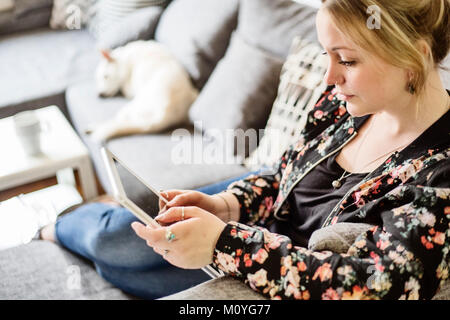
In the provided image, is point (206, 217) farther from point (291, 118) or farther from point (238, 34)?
point (238, 34)

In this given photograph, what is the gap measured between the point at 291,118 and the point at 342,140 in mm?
483

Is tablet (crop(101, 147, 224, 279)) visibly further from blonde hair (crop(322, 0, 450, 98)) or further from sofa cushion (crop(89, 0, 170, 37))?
sofa cushion (crop(89, 0, 170, 37))

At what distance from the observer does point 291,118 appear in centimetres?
147

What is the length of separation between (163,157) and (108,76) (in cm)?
60

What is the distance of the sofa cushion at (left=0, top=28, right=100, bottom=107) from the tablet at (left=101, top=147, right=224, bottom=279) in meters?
1.42

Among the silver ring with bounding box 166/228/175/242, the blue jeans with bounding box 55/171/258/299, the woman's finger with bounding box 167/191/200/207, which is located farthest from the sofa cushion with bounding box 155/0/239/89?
the silver ring with bounding box 166/228/175/242

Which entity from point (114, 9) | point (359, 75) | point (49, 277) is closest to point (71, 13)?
point (114, 9)

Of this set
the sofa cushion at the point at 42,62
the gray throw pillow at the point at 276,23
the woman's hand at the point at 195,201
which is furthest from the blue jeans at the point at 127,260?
the sofa cushion at the point at 42,62

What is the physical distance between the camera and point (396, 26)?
29.1 inches

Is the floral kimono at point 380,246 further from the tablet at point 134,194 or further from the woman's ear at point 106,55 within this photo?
the woman's ear at point 106,55

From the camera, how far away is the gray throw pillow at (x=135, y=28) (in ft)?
7.38

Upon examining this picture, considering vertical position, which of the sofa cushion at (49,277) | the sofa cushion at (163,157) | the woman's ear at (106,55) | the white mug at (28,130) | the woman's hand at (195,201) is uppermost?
the woman's ear at (106,55)

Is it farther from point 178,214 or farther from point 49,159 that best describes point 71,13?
point 178,214
